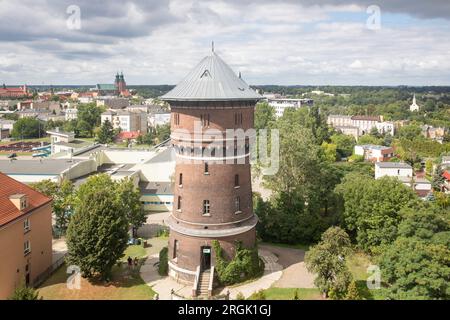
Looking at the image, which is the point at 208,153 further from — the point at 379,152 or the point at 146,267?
the point at 379,152

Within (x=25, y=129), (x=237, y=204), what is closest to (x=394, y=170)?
(x=237, y=204)

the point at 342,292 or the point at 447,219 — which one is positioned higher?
the point at 447,219

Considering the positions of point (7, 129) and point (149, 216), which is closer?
point (149, 216)

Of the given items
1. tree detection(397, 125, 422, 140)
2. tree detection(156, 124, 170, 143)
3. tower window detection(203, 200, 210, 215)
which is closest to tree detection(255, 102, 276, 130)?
tree detection(156, 124, 170, 143)

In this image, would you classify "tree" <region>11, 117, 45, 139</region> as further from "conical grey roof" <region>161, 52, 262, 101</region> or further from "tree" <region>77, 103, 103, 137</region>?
"conical grey roof" <region>161, 52, 262, 101</region>

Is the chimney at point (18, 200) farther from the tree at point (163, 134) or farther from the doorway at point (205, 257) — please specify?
the tree at point (163, 134)

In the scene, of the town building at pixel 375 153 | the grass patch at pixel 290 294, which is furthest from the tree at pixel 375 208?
the town building at pixel 375 153
